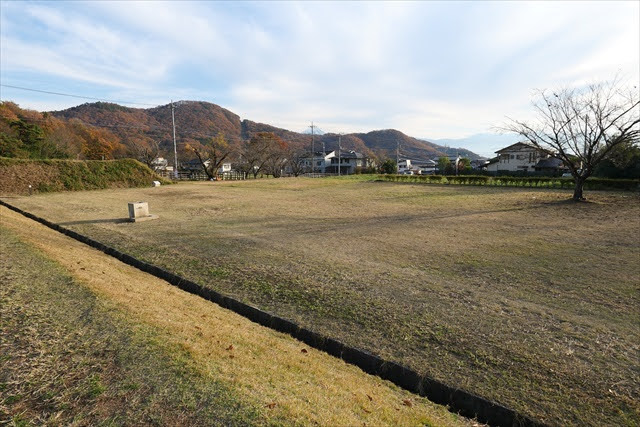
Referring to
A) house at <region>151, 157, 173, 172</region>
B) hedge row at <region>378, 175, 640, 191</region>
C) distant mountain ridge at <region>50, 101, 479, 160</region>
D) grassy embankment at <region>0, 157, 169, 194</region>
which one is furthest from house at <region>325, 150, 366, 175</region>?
grassy embankment at <region>0, 157, 169, 194</region>

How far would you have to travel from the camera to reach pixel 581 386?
8.86 feet

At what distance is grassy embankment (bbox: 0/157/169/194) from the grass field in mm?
12798

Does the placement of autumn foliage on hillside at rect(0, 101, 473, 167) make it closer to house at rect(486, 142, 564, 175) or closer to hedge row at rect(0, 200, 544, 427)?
house at rect(486, 142, 564, 175)

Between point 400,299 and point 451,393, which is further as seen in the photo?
point 400,299

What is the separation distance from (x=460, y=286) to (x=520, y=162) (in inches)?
1779

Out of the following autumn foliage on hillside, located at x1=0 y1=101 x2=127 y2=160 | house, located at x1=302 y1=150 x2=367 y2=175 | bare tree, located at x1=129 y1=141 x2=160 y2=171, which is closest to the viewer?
autumn foliage on hillside, located at x1=0 y1=101 x2=127 y2=160

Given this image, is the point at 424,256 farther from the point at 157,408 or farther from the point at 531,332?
the point at 157,408

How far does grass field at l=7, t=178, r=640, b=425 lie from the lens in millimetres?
2824

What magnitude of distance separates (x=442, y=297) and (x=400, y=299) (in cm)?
60

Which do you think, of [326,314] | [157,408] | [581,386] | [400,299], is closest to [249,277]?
[326,314]

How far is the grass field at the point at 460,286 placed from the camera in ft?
9.27

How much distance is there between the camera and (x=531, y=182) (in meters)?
21.8

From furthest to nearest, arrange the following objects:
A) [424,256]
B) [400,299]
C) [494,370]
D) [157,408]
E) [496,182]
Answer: [496,182], [424,256], [400,299], [494,370], [157,408]

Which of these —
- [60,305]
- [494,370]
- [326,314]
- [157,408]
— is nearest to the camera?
[157,408]
